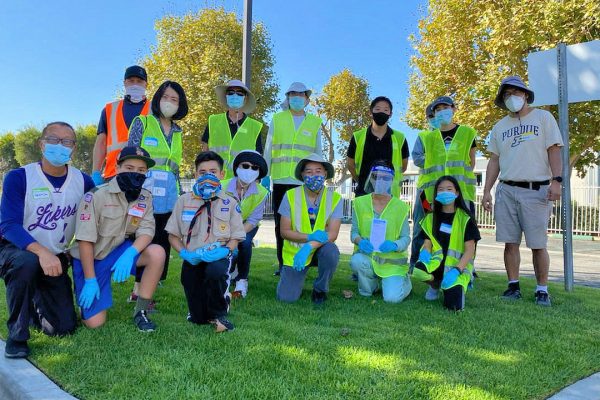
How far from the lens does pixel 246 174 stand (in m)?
5.33

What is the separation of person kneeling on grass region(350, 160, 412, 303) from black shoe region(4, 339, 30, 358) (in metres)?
3.38

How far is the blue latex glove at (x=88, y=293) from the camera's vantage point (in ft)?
12.7

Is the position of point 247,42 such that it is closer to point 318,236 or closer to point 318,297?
point 318,236

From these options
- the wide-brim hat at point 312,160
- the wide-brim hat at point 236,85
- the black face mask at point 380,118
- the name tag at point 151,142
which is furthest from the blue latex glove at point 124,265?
the black face mask at point 380,118

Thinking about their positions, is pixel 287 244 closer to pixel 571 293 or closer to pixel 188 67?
pixel 571 293

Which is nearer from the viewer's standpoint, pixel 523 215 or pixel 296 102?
pixel 523 215

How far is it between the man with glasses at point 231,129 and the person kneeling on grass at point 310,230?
2.83ft

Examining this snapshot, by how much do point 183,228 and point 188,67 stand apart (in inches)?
909

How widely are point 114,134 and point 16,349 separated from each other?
2402mm

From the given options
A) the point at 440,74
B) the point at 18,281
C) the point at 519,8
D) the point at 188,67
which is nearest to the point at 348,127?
the point at 188,67

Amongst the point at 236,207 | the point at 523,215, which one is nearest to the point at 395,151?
the point at 523,215

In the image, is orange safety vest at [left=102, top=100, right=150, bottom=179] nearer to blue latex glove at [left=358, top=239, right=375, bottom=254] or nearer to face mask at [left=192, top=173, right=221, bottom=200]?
face mask at [left=192, top=173, right=221, bottom=200]

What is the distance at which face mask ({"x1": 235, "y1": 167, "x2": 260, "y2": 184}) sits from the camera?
17.5 ft

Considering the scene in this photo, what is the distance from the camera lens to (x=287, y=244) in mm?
5406
